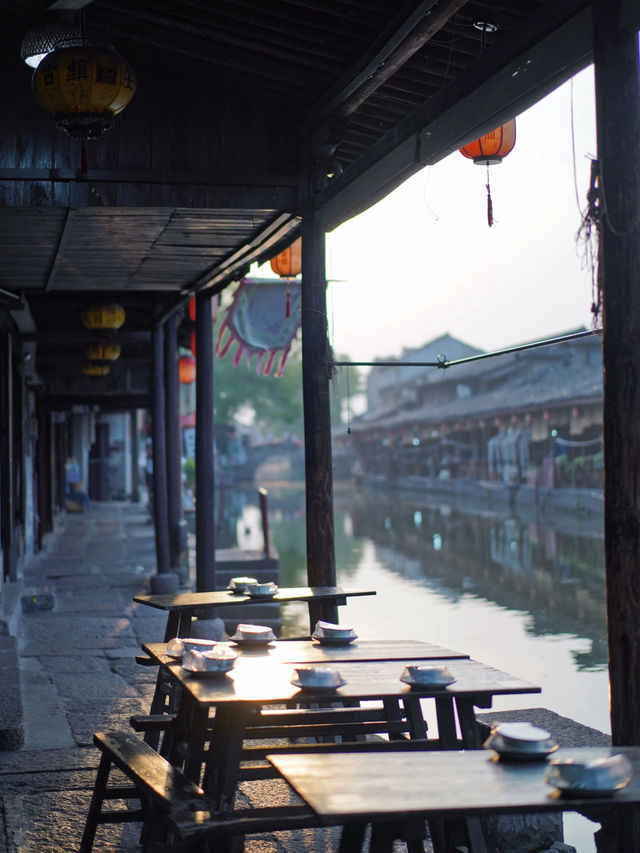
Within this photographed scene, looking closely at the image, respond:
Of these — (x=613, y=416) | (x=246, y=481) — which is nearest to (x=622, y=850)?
(x=613, y=416)

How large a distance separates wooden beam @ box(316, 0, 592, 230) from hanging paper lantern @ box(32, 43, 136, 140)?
1287mm

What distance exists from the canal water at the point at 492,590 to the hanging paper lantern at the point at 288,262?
3.41 m

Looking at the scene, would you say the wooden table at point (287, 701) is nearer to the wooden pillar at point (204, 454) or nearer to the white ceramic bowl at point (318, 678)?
the white ceramic bowl at point (318, 678)

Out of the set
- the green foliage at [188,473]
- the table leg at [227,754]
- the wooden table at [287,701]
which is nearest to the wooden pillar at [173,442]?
the wooden table at [287,701]

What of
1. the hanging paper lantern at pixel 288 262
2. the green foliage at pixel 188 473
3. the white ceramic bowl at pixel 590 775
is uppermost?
the hanging paper lantern at pixel 288 262

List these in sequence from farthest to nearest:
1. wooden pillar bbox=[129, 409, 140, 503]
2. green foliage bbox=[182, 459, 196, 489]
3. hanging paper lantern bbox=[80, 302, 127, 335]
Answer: wooden pillar bbox=[129, 409, 140, 503], green foliage bbox=[182, 459, 196, 489], hanging paper lantern bbox=[80, 302, 127, 335]

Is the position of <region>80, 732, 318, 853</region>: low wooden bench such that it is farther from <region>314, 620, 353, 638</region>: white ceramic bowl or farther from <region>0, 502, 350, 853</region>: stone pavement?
<region>314, 620, 353, 638</region>: white ceramic bowl

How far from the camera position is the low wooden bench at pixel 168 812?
3.10 metres

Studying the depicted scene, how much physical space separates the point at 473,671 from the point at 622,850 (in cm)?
81

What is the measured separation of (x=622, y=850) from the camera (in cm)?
321

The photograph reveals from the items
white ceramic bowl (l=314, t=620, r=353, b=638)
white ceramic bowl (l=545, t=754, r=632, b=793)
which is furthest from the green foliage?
white ceramic bowl (l=545, t=754, r=632, b=793)

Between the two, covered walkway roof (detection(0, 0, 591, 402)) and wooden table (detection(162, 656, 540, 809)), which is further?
covered walkway roof (detection(0, 0, 591, 402))

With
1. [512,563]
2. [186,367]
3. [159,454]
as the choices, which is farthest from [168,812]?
[512,563]

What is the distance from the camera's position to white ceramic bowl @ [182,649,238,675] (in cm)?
380
